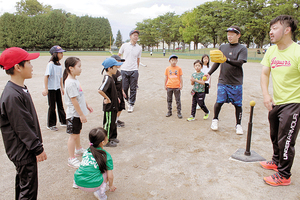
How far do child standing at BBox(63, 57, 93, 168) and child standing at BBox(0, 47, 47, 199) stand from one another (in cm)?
107

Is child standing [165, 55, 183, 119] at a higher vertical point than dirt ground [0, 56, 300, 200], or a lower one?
higher

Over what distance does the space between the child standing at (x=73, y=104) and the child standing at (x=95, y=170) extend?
862 millimetres

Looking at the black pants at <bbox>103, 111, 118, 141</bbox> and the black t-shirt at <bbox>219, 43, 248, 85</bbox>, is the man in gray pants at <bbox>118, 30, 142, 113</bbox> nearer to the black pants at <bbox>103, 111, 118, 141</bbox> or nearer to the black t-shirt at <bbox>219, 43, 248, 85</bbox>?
the black pants at <bbox>103, 111, 118, 141</bbox>

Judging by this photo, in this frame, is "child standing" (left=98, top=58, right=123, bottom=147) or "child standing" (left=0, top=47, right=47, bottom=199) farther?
"child standing" (left=98, top=58, right=123, bottom=147)

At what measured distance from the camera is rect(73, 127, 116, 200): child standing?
2537 millimetres

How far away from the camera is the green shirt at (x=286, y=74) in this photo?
2840 millimetres

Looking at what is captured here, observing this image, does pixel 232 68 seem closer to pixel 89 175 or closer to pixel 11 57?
pixel 89 175

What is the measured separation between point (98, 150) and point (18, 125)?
37.9 inches

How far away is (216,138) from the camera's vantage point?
4.64 m

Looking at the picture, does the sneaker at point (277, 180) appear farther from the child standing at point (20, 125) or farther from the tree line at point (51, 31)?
the tree line at point (51, 31)

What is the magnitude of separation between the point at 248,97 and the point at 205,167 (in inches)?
220

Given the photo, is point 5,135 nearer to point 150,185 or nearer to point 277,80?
point 150,185

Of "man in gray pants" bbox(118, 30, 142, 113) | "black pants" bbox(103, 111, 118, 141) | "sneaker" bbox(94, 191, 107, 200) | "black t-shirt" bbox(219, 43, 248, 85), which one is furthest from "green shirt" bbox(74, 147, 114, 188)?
"man in gray pants" bbox(118, 30, 142, 113)

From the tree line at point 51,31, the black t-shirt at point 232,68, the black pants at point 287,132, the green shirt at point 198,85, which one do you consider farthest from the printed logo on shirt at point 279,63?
the tree line at point 51,31
